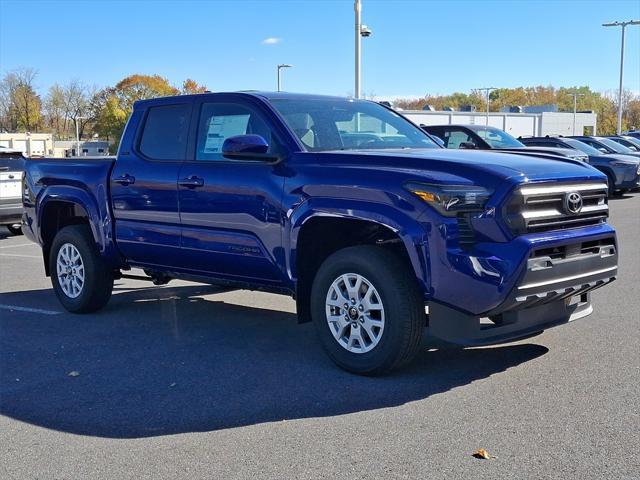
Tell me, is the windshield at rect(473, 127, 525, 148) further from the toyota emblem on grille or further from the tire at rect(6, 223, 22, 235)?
the toyota emblem on grille

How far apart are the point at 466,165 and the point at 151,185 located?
2984mm

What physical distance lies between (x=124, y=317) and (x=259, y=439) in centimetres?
358

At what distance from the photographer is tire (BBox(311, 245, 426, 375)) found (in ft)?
16.3

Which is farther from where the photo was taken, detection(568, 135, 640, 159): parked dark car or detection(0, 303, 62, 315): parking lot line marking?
detection(568, 135, 640, 159): parked dark car

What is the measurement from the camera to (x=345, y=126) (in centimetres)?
623

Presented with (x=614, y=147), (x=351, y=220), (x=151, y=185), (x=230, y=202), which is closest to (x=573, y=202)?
(x=351, y=220)

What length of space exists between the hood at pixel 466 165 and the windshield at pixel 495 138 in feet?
37.4

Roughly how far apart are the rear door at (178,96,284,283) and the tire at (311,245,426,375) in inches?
21.1

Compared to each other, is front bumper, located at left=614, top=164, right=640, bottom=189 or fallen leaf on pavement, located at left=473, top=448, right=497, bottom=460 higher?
front bumper, located at left=614, top=164, right=640, bottom=189

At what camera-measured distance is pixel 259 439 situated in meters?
4.19

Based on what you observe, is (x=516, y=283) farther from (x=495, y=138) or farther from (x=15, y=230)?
(x=15, y=230)

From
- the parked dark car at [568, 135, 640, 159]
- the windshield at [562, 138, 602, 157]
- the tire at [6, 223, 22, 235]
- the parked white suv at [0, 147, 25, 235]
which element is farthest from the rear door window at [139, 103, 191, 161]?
the parked dark car at [568, 135, 640, 159]

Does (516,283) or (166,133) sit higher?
(166,133)

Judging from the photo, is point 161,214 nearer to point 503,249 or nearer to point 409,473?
point 503,249
